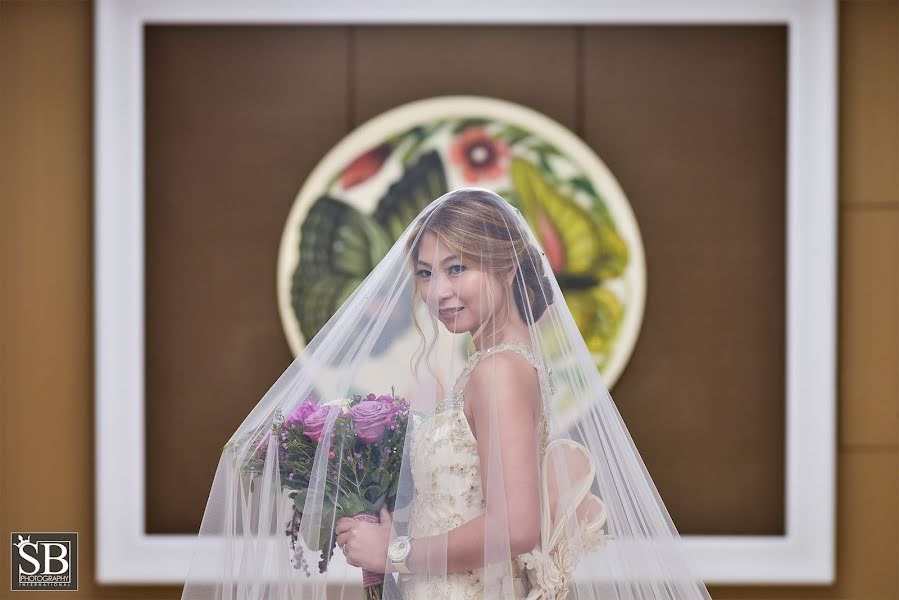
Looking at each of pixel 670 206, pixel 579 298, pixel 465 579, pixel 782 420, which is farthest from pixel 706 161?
pixel 465 579

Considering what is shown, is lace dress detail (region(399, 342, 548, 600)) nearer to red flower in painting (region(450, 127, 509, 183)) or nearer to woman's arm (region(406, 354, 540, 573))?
woman's arm (region(406, 354, 540, 573))

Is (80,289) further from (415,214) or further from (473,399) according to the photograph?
(473,399)

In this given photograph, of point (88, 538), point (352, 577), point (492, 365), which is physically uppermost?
point (492, 365)

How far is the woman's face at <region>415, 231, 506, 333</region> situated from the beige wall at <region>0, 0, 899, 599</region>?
6.36 ft

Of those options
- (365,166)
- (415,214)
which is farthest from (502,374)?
(365,166)

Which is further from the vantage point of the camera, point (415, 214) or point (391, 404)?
point (415, 214)

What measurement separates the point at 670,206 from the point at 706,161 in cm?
22

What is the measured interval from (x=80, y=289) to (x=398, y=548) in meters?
2.06

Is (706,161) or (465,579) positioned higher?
(706,161)

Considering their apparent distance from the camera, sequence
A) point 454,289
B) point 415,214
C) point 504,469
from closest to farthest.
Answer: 1. point 504,469
2. point 454,289
3. point 415,214

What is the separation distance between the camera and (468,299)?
5.78 ft

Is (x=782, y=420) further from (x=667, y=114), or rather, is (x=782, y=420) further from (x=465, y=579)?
(x=465, y=579)

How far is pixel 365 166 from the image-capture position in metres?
3.17

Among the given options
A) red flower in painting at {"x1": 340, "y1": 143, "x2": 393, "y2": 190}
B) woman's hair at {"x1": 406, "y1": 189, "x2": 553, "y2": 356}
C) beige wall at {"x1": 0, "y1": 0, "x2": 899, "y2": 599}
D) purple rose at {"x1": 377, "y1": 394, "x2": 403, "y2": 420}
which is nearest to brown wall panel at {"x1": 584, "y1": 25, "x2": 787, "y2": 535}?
beige wall at {"x1": 0, "y1": 0, "x2": 899, "y2": 599}
